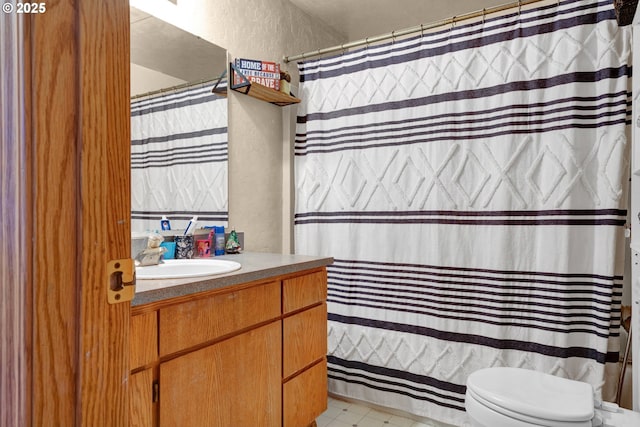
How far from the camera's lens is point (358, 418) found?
2135mm

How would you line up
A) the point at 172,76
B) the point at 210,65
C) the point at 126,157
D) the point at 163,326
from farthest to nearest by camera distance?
the point at 210,65 → the point at 172,76 → the point at 163,326 → the point at 126,157

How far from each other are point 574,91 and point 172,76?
1.84 metres

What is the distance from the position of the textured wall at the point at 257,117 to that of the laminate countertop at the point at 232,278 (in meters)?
0.40

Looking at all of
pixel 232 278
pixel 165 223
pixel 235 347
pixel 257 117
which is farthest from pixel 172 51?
pixel 235 347

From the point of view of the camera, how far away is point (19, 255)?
0.47m

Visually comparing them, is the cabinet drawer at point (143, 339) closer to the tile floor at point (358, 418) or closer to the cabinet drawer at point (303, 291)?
the cabinet drawer at point (303, 291)

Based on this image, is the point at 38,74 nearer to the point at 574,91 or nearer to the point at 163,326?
the point at 163,326

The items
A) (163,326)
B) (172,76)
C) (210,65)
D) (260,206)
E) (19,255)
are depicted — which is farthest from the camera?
(260,206)

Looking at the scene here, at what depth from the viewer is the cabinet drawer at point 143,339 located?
3.59 ft

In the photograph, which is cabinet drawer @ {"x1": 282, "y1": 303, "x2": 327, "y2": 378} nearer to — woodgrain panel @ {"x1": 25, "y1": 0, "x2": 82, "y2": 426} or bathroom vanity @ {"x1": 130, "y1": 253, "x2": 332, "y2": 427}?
bathroom vanity @ {"x1": 130, "y1": 253, "x2": 332, "y2": 427}

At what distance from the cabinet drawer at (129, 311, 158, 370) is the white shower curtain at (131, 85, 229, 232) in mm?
737

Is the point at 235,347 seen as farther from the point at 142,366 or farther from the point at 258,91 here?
the point at 258,91

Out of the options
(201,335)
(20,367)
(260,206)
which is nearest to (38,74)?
(20,367)

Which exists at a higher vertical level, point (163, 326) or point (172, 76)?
point (172, 76)
